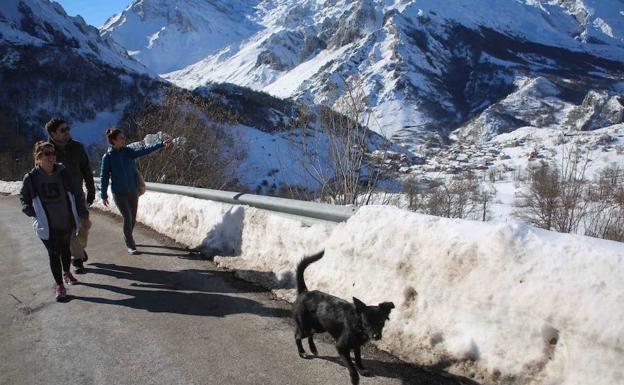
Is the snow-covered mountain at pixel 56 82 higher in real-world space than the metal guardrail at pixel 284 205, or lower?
A: higher

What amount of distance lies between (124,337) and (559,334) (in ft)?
11.4

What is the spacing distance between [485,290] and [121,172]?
5639mm

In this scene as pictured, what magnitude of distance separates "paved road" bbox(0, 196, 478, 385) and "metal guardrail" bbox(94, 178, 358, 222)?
101 centimetres

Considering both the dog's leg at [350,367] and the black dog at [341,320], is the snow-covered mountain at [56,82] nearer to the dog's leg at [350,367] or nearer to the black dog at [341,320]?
the black dog at [341,320]

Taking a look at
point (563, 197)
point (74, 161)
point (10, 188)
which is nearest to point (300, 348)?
point (74, 161)

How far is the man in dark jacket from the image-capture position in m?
6.22

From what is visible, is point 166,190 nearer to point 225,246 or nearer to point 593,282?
point 225,246

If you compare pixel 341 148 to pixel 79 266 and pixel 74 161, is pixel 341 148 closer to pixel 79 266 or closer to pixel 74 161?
pixel 74 161

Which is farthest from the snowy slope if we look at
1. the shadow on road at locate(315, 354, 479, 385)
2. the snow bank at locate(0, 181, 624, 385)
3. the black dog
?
the shadow on road at locate(315, 354, 479, 385)

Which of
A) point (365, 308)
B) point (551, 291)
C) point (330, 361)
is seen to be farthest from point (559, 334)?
point (330, 361)

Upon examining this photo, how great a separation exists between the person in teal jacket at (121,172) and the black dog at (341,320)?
13.6 feet

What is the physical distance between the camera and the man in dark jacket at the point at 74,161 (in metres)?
6.22

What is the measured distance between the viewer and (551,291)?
2992 mm

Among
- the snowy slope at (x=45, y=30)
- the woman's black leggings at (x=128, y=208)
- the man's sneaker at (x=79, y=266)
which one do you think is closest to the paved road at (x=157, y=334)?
the man's sneaker at (x=79, y=266)
